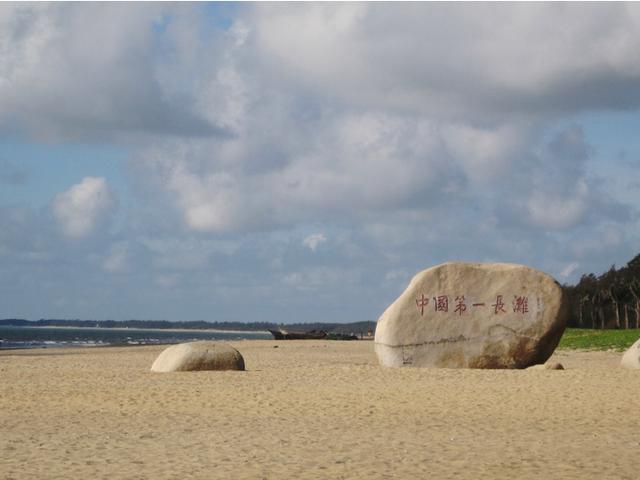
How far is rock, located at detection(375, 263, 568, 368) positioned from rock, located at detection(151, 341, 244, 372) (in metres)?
4.06

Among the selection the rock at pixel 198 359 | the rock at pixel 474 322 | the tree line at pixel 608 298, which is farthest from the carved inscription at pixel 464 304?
the tree line at pixel 608 298

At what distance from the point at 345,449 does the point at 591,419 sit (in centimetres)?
497

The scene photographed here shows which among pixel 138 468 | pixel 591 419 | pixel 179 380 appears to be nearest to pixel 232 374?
pixel 179 380

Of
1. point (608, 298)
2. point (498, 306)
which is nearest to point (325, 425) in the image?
point (498, 306)

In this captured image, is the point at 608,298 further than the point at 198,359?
Yes

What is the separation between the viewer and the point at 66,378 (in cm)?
2275

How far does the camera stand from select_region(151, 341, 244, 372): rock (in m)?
23.1

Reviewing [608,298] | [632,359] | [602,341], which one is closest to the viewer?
[632,359]

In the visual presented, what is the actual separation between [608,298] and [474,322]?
55.0 meters

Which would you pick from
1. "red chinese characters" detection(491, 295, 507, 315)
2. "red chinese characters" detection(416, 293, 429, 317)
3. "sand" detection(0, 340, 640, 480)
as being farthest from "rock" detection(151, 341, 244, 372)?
"red chinese characters" detection(491, 295, 507, 315)

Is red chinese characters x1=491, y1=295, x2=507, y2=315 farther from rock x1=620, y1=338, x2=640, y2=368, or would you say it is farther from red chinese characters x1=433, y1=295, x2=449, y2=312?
rock x1=620, y1=338, x2=640, y2=368

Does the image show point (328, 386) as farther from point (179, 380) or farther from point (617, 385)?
point (617, 385)

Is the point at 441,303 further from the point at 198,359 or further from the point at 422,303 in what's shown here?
the point at 198,359

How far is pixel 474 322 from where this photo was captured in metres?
24.1
